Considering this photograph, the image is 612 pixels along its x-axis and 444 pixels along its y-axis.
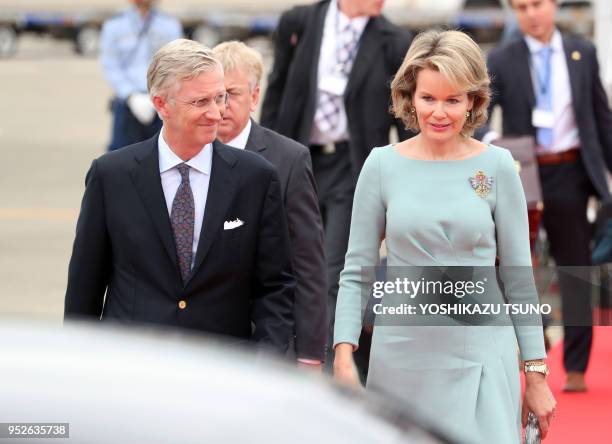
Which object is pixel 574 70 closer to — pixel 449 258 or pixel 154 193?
pixel 449 258

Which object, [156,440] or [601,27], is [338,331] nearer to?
[156,440]

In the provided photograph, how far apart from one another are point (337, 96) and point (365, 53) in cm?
25

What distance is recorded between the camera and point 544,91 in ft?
24.8

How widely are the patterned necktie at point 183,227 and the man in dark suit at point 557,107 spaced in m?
3.27

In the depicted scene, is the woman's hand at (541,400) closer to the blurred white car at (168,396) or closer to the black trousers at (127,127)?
the blurred white car at (168,396)

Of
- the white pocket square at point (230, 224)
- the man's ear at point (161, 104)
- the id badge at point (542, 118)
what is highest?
the man's ear at point (161, 104)

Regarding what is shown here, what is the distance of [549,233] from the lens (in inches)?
305

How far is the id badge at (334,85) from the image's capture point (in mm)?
7250

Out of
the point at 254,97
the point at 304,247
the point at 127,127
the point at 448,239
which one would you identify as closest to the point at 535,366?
the point at 448,239

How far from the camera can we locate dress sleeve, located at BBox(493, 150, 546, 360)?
14.4ft

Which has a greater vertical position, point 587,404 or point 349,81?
point 349,81

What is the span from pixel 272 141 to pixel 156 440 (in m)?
3.10

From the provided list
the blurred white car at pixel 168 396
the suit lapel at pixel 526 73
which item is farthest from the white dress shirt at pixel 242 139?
the blurred white car at pixel 168 396

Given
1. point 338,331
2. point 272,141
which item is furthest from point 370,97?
point 338,331
